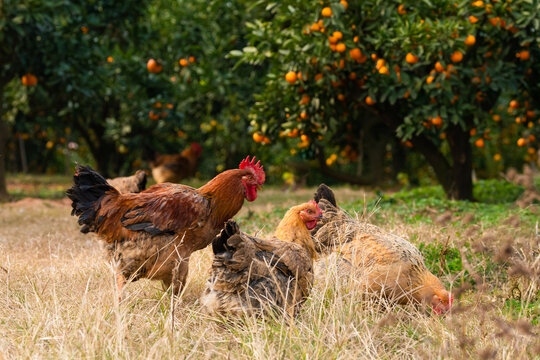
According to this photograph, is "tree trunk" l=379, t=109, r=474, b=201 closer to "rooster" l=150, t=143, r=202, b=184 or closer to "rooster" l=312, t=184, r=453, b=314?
"rooster" l=312, t=184, r=453, b=314

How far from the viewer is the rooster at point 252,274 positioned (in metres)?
3.11

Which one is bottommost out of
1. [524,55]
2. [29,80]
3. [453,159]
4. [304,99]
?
[453,159]

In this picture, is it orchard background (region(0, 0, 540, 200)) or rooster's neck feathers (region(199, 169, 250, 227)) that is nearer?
rooster's neck feathers (region(199, 169, 250, 227))

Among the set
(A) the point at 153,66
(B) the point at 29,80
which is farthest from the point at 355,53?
(B) the point at 29,80

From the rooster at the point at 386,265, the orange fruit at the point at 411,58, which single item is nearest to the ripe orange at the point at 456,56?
the orange fruit at the point at 411,58

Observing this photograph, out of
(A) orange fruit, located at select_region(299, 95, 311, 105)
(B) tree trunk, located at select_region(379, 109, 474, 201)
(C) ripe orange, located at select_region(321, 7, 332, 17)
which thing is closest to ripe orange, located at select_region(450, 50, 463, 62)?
(C) ripe orange, located at select_region(321, 7, 332, 17)

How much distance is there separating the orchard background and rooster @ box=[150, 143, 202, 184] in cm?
81

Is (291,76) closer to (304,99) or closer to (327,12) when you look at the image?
(304,99)

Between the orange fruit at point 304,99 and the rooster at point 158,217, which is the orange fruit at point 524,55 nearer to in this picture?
the orange fruit at point 304,99

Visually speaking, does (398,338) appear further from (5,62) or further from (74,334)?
(5,62)

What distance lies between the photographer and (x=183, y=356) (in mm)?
2572

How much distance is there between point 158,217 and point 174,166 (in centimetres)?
823

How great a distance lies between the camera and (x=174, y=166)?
1169cm

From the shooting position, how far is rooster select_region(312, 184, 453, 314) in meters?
3.51
